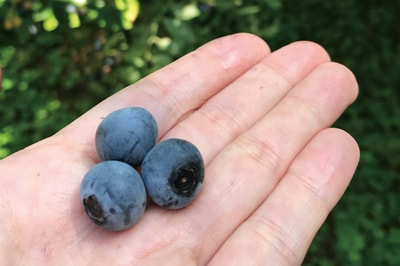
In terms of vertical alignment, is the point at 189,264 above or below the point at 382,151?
above

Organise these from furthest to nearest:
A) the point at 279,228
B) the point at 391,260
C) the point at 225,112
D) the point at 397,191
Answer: the point at 397,191, the point at 391,260, the point at 225,112, the point at 279,228

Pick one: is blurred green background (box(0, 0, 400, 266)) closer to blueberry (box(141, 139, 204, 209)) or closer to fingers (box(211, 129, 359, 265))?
fingers (box(211, 129, 359, 265))

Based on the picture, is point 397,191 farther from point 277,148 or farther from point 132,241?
point 132,241

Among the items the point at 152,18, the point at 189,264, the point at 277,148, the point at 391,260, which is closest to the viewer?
the point at 189,264

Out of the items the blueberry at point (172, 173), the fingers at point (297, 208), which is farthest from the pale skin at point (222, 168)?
the blueberry at point (172, 173)

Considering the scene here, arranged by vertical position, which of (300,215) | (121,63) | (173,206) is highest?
(173,206)

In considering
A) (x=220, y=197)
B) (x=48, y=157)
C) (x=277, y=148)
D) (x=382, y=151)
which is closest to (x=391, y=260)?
(x=382, y=151)

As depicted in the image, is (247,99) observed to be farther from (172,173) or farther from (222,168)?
(172,173)

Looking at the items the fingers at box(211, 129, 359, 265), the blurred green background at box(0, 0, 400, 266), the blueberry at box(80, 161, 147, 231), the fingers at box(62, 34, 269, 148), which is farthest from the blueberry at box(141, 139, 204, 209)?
the blurred green background at box(0, 0, 400, 266)
